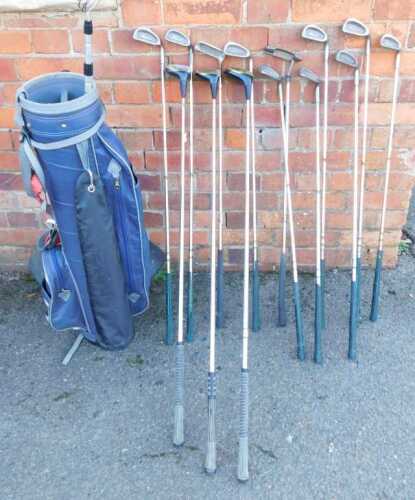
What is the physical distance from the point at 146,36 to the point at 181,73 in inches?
8.7

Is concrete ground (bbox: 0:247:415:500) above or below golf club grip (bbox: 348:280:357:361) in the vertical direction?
below

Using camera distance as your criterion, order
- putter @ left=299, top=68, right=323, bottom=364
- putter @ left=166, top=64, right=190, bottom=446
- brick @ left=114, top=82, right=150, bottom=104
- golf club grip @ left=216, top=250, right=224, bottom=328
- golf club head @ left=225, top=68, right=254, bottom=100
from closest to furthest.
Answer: putter @ left=166, top=64, right=190, bottom=446, golf club head @ left=225, top=68, right=254, bottom=100, putter @ left=299, top=68, right=323, bottom=364, brick @ left=114, top=82, right=150, bottom=104, golf club grip @ left=216, top=250, right=224, bottom=328

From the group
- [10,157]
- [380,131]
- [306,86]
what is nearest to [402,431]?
[380,131]

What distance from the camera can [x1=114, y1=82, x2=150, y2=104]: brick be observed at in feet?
8.46

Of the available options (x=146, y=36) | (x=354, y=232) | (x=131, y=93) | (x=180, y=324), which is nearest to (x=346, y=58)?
(x=354, y=232)

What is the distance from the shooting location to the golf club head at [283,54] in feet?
7.92

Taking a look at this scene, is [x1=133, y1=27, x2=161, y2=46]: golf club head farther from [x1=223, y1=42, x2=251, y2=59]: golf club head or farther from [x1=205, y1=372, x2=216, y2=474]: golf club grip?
[x1=205, y1=372, x2=216, y2=474]: golf club grip

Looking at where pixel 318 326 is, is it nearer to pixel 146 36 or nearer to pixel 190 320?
pixel 190 320

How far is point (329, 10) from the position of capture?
2406mm

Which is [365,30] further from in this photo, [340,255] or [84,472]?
[84,472]

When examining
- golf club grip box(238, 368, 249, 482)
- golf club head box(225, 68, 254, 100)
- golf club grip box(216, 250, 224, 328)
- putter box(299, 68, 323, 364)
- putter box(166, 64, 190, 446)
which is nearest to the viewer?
golf club grip box(238, 368, 249, 482)

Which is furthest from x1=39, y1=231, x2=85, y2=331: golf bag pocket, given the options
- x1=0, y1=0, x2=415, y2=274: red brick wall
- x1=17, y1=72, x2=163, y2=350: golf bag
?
x1=0, y1=0, x2=415, y2=274: red brick wall

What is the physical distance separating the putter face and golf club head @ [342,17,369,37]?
798 millimetres

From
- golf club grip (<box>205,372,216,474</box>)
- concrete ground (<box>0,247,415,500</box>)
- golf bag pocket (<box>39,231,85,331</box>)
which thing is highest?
golf bag pocket (<box>39,231,85,331</box>)
